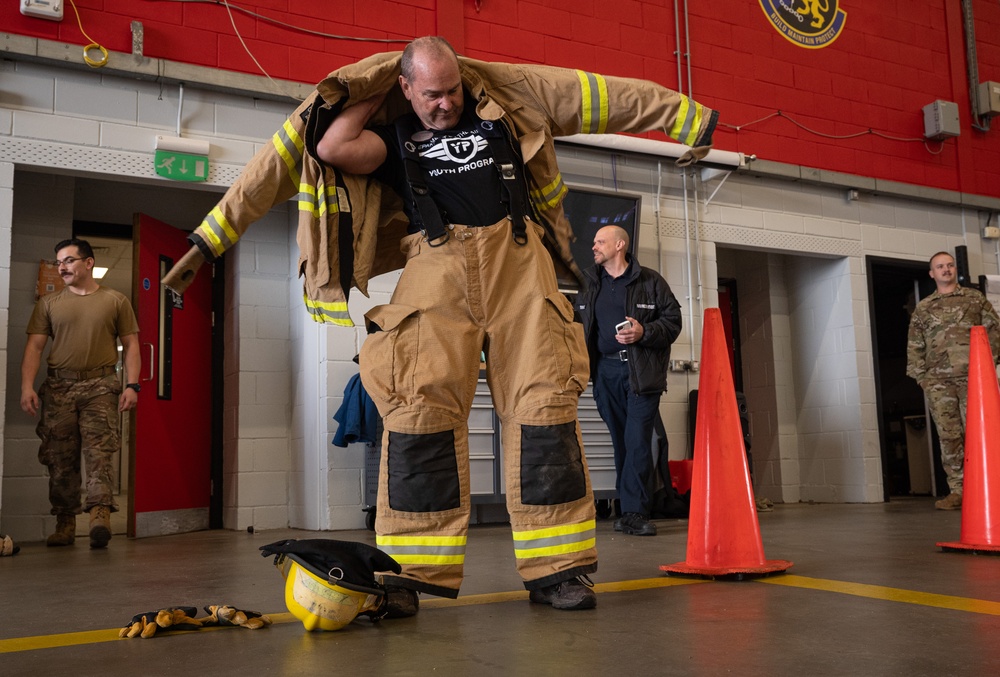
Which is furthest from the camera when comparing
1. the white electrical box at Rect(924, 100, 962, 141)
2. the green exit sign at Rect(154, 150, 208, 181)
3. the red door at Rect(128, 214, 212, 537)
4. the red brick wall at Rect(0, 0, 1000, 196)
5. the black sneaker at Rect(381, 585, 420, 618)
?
the white electrical box at Rect(924, 100, 962, 141)

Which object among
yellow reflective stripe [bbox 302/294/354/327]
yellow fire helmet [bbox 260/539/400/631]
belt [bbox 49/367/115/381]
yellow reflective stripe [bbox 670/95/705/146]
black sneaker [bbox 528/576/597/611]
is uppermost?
yellow reflective stripe [bbox 670/95/705/146]

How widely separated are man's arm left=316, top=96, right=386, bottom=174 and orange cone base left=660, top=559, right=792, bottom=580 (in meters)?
1.55

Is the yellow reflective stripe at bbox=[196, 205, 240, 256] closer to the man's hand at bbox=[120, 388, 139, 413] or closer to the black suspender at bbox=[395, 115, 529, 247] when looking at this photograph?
the black suspender at bbox=[395, 115, 529, 247]

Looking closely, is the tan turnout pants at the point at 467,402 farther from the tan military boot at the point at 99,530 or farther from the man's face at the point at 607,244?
the tan military boot at the point at 99,530

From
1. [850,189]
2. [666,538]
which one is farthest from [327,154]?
[850,189]

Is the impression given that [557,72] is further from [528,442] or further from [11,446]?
[11,446]

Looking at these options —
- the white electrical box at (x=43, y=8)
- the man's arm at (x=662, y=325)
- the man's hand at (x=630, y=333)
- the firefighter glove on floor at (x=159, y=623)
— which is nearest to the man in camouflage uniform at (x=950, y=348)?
the man's arm at (x=662, y=325)

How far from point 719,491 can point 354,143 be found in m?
1.57

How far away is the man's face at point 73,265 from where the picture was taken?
514cm

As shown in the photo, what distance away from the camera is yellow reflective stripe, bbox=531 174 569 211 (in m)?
2.64

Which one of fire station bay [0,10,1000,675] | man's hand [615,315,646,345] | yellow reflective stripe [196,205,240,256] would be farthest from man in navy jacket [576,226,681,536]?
yellow reflective stripe [196,205,240,256]

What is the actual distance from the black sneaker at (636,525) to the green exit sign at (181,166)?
3.35 m

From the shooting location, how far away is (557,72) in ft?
8.50

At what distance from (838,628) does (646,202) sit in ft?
18.8
